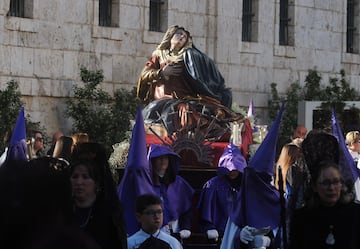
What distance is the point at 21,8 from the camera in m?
20.8

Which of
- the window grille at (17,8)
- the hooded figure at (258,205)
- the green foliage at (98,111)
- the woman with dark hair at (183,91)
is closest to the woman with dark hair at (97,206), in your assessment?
the hooded figure at (258,205)

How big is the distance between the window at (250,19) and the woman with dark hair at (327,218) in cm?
1886

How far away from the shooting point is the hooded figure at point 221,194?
11297 millimetres

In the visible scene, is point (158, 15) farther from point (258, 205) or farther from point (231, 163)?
point (258, 205)

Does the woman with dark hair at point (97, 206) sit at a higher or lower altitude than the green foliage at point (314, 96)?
lower

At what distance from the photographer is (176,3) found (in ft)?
76.4

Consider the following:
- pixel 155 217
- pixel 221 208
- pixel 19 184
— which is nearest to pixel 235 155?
→ pixel 221 208

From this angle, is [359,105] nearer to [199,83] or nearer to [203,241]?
[199,83]

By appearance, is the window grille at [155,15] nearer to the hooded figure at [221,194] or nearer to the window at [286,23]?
the window at [286,23]

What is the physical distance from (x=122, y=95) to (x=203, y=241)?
31.3ft

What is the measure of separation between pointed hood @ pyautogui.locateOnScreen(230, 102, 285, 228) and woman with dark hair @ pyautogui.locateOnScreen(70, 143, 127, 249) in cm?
306

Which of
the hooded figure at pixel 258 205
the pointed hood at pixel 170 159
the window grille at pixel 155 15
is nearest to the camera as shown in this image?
the hooded figure at pixel 258 205

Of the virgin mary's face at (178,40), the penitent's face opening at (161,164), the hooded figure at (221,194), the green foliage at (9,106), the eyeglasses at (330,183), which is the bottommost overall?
the hooded figure at (221,194)

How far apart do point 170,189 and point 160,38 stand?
460 inches
